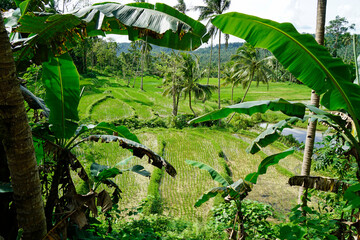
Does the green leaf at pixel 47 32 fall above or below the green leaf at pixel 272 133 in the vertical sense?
above

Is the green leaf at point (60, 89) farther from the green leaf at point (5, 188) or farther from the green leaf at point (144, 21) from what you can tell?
the green leaf at point (5, 188)

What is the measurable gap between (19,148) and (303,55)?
2301mm

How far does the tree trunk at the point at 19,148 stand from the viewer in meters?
1.40

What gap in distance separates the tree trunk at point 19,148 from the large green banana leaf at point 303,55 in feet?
5.09

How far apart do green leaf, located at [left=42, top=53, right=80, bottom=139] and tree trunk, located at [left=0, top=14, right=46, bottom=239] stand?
845 mm

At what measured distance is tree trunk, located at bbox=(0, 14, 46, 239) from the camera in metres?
1.40

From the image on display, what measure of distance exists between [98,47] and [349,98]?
34.7 meters

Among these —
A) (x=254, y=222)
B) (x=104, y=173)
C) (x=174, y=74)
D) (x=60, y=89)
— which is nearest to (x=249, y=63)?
(x=174, y=74)

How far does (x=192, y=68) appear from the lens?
14.1 m

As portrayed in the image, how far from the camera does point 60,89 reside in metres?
2.37

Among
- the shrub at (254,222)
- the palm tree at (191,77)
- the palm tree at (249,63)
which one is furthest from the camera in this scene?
the palm tree at (191,77)

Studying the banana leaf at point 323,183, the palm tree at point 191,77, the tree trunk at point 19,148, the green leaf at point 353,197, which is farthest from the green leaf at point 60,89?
the palm tree at point 191,77

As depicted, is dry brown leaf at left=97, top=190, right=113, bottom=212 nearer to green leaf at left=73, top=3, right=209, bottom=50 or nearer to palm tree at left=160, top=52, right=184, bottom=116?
green leaf at left=73, top=3, right=209, bottom=50

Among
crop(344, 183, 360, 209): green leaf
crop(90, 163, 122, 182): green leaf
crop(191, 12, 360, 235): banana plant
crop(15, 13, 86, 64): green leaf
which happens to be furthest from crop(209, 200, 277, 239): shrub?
crop(15, 13, 86, 64): green leaf
